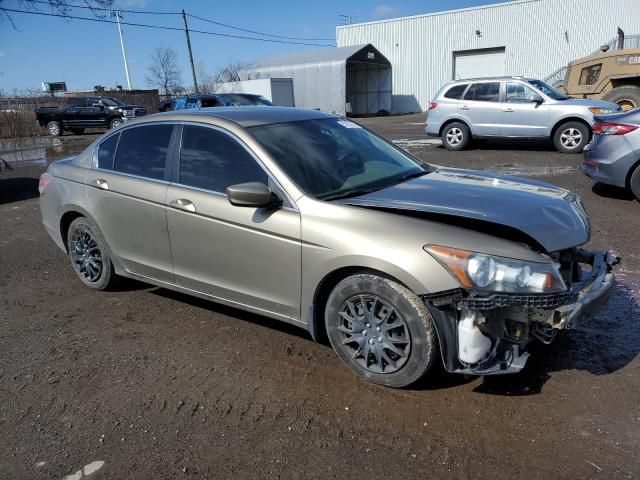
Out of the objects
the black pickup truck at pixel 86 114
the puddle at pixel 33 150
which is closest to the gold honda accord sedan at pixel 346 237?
the puddle at pixel 33 150

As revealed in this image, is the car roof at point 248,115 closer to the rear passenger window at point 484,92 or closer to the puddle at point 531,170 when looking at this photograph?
the puddle at point 531,170

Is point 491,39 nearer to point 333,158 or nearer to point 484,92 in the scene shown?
point 484,92

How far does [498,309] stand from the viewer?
2754 millimetres

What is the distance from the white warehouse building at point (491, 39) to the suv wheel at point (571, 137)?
20.8 m

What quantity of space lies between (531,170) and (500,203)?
786 cm

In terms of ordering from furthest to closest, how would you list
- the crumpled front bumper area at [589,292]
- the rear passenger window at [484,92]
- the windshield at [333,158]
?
the rear passenger window at [484,92] < the windshield at [333,158] < the crumpled front bumper area at [589,292]

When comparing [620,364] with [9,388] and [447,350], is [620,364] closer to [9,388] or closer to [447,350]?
[447,350]

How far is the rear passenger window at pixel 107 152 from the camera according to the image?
4.55m

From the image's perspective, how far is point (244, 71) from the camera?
126 feet

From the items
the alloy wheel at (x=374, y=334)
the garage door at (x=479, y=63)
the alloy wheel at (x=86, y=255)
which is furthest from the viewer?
the garage door at (x=479, y=63)

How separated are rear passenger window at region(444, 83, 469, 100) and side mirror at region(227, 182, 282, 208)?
435 inches

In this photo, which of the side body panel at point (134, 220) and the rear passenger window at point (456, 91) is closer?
the side body panel at point (134, 220)

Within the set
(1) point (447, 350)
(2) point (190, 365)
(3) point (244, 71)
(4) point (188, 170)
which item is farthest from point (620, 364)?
(3) point (244, 71)

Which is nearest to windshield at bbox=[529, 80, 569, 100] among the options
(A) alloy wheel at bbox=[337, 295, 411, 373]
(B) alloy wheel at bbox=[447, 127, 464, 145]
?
(B) alloy wheel at bbox=[447, 127, 464, 145]
